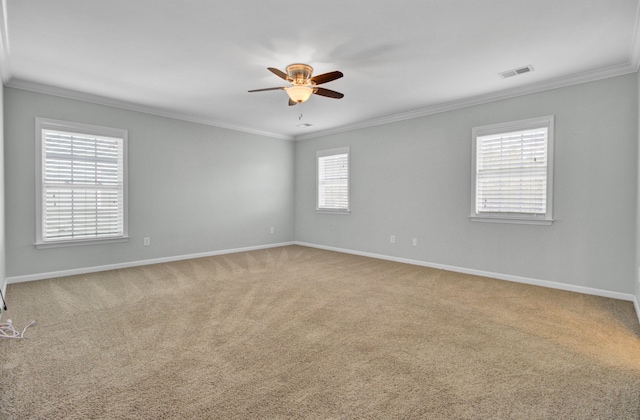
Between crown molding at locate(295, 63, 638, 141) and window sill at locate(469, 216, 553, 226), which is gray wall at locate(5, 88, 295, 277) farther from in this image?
window sill at locate(469, 216, 553, 226)

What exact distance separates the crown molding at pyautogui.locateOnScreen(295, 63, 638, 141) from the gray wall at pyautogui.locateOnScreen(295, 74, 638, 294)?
0.07 m

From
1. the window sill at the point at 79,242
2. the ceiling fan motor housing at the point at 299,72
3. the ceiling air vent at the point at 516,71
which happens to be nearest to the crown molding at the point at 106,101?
the window sill at the point at 79,242

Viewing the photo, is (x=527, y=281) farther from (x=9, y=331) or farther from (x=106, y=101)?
(x=106, y=101)

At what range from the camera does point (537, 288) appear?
4.05 m

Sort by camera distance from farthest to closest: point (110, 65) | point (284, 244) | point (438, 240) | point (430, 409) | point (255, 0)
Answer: point (284, 244)
point (438, 240)
point (110, 65)
point (255, 0)
point (430, 409)

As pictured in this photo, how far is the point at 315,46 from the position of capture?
10.2 feet

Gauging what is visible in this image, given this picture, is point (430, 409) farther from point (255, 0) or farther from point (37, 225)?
point (37, 225)

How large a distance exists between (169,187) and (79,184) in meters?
1.28

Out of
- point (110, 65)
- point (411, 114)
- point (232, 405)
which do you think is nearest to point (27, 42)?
point (110, 65)

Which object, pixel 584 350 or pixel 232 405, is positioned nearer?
pixel 232 405

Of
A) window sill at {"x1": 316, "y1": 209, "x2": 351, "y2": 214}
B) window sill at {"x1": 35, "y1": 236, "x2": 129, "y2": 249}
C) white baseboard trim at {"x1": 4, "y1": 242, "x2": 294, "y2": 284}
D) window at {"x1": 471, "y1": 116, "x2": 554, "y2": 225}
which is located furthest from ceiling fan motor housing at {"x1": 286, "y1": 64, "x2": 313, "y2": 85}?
white baseboard trim at {"x1": 4, "y1": 242, "x2": 294, "y2": 284}

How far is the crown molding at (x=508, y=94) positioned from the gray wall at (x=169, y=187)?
7.11 ft

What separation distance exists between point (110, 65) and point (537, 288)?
18.7 ft

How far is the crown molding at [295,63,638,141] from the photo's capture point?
3629mm
